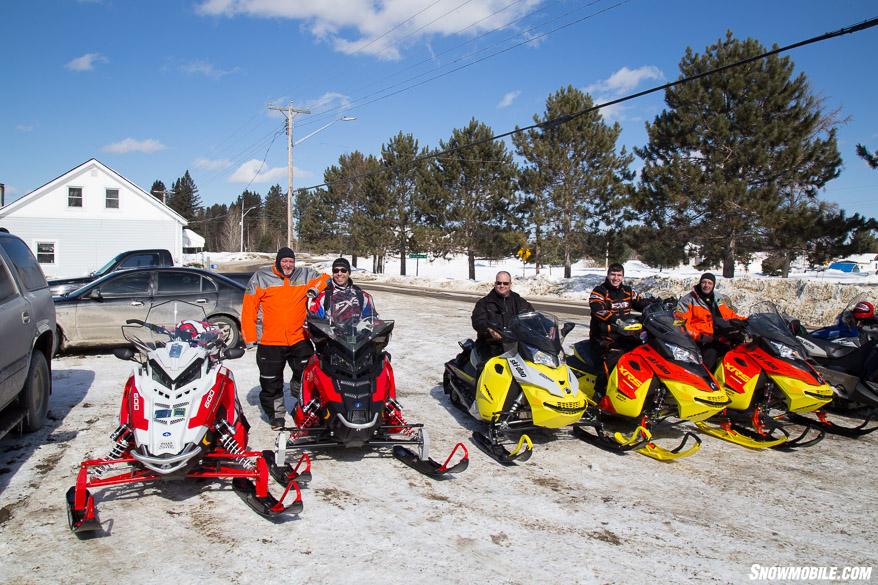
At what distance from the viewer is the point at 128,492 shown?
453cm

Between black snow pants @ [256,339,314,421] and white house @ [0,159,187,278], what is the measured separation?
94.8 feet

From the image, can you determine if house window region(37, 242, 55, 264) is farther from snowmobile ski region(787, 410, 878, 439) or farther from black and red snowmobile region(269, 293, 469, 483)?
snowmobile ski region(787, 410, 878, 439)

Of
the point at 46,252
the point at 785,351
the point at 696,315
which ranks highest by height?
the point at 46,252

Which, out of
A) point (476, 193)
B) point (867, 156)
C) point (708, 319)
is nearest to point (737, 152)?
point (867, 156)

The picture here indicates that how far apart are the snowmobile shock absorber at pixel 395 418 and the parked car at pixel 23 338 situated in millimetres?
3171

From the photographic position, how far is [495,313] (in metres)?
6.74

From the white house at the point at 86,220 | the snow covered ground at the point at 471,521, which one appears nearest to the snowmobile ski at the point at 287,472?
the snow covered ground at the point at 471,521

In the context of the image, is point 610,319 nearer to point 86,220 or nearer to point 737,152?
point 737,152

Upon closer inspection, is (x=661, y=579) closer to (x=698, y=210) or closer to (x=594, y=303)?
(x=594, y=303)

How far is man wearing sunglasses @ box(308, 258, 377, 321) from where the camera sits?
5.43 metres

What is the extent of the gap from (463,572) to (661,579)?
3.95 ft

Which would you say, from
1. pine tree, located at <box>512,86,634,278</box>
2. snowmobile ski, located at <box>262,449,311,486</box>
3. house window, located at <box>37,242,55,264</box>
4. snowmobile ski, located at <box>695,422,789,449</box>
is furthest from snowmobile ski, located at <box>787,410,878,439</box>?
house window, located at <box>37,242,55,264</box>

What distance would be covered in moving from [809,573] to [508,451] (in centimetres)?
263

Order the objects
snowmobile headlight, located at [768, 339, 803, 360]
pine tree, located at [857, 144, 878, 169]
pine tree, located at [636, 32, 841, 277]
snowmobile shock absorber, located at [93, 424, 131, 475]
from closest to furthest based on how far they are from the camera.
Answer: snowmobile shock absorber, located at [93, 424, 131, 475] → snowmobile headlight, located at [768, 339, 803, 360] → pine tree, located at [857, 144, 878, 169] → pine tree, located at [636, 32, 841, 277]
